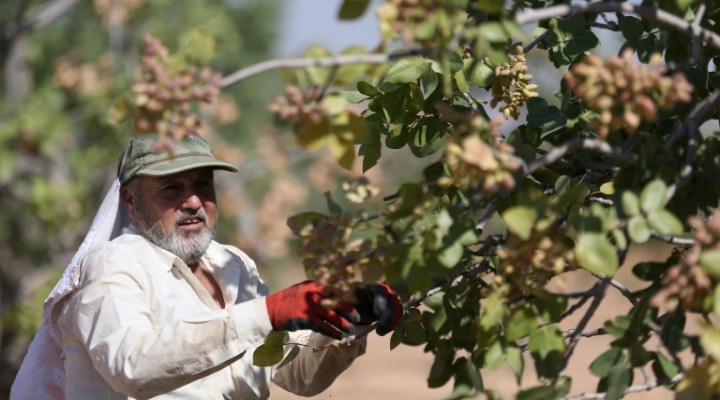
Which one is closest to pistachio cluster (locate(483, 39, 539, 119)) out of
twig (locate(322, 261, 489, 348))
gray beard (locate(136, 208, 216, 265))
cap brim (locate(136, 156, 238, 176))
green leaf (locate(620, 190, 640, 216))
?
twig (locate(322, 261, 489, 348))

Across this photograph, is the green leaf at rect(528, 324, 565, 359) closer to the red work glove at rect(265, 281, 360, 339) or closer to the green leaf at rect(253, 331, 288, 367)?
the red work glove at rect(265, 281, 360, 339)

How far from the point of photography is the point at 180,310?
11.8 ft

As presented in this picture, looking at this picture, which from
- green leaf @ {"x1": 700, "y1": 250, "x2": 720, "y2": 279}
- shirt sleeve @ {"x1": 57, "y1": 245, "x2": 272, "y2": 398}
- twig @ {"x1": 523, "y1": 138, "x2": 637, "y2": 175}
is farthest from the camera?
shirt sleeve @ {"x1": 57, "y1": 245, "x2": 272, "y2": 398}

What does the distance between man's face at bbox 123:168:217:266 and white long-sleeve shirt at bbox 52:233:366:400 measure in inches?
3.3

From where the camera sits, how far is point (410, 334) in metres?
3.16

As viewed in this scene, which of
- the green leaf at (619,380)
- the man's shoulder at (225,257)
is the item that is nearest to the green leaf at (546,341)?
the green leaf at (619,380)

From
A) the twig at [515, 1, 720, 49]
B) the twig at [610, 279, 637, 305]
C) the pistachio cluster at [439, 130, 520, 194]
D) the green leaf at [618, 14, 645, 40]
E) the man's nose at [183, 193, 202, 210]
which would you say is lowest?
the twig at [610, 279, 637, 305]

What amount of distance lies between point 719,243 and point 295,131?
2.52 ft

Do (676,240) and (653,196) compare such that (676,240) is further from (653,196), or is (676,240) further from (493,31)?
(493,31)

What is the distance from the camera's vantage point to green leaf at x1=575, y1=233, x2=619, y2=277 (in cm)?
222

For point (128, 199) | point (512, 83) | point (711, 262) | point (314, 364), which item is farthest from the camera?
point (128, 199)

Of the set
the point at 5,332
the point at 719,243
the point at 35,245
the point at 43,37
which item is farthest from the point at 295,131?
the point at 43,37

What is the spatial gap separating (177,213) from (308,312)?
1022mm

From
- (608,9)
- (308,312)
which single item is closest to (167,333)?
(308,312)
